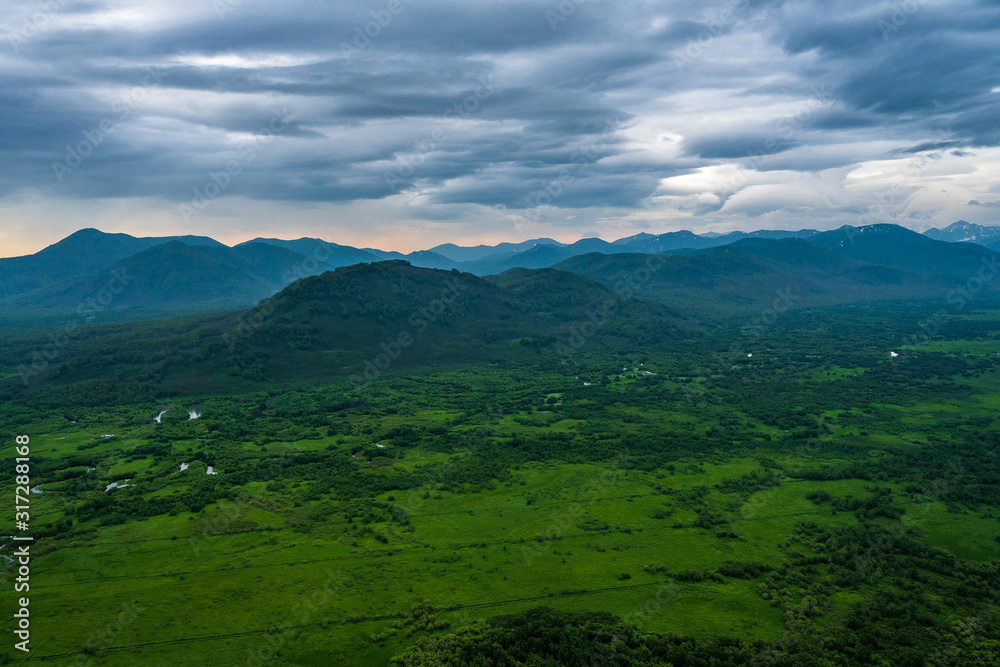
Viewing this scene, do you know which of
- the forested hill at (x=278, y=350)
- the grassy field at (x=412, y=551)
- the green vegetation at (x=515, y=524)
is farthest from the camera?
the forested hill at (x=278, y=350)

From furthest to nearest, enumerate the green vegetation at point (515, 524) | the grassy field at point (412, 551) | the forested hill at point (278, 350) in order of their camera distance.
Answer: the forested hill at point (278, 350), the grassy field at point (412, 551), the green vegetation at point (515, 524)

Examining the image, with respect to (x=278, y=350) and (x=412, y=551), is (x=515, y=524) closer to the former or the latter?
(x=412, y=551)

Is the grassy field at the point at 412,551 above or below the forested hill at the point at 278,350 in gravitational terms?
below

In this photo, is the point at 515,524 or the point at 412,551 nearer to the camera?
the point at 412,551

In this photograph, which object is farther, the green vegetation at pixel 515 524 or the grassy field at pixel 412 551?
the grassy field at pixel 412 551

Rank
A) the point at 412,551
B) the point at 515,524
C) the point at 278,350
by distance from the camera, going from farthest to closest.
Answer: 1. the point at 278,350
2. the point at 515,524
3. the point at 412,551

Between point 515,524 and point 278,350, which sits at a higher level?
point 278,350

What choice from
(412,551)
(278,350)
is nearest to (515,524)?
(412,551)

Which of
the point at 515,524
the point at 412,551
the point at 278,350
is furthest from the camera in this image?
the point at 278,350

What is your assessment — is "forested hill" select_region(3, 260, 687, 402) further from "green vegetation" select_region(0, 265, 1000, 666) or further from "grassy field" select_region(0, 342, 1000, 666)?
"grassy field" select_region(0, 342, 1000, 666)

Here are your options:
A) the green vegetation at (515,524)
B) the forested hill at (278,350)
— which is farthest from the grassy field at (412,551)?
the forested hill at (278,350)

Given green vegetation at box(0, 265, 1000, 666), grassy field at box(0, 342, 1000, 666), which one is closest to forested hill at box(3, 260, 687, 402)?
green vegetation at box(0, 265, 1000, 666)

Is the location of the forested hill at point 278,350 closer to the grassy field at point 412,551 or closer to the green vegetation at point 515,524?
the green vegetation at point 515,524
